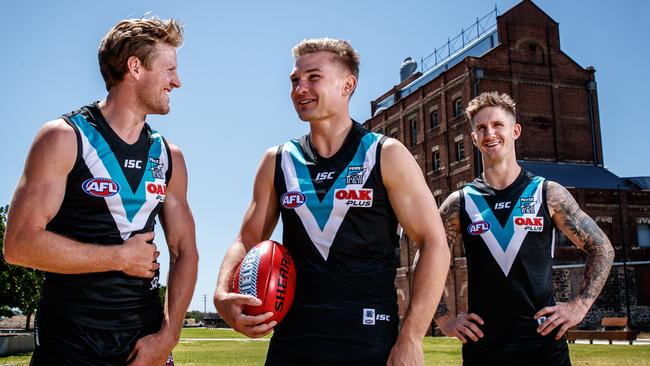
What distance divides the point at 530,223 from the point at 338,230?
2614 millimetres

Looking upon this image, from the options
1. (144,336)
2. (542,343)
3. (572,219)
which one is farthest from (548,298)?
(144,336)

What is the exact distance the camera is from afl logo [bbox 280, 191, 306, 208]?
4.48 metres

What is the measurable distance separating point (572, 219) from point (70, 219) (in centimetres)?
456

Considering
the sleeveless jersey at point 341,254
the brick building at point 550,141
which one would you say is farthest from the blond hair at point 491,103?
the brick building at point 550,141

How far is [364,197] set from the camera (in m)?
4.38

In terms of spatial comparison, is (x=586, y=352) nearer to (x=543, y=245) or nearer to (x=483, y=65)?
(x=543, y=245)

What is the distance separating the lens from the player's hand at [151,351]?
4.04 meters

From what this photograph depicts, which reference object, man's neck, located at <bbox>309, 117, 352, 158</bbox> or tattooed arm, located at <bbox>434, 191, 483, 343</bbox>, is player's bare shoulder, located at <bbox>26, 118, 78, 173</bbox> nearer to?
man's neck, located at <bbox>309, 117, 352, 158</bbox>

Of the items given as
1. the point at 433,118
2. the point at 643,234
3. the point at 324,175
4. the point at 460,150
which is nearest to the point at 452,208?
the point at 324,175

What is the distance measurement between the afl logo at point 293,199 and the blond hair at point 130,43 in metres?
1.26

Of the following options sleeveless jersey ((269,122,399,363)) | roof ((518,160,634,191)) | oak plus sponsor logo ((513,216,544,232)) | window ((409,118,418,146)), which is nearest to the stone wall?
roof ((518,160,634,191))

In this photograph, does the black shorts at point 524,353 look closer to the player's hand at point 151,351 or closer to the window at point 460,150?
the player's hand at point 151,351

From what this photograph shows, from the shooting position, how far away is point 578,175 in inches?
1806

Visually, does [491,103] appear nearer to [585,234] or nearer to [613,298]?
[585,234]
